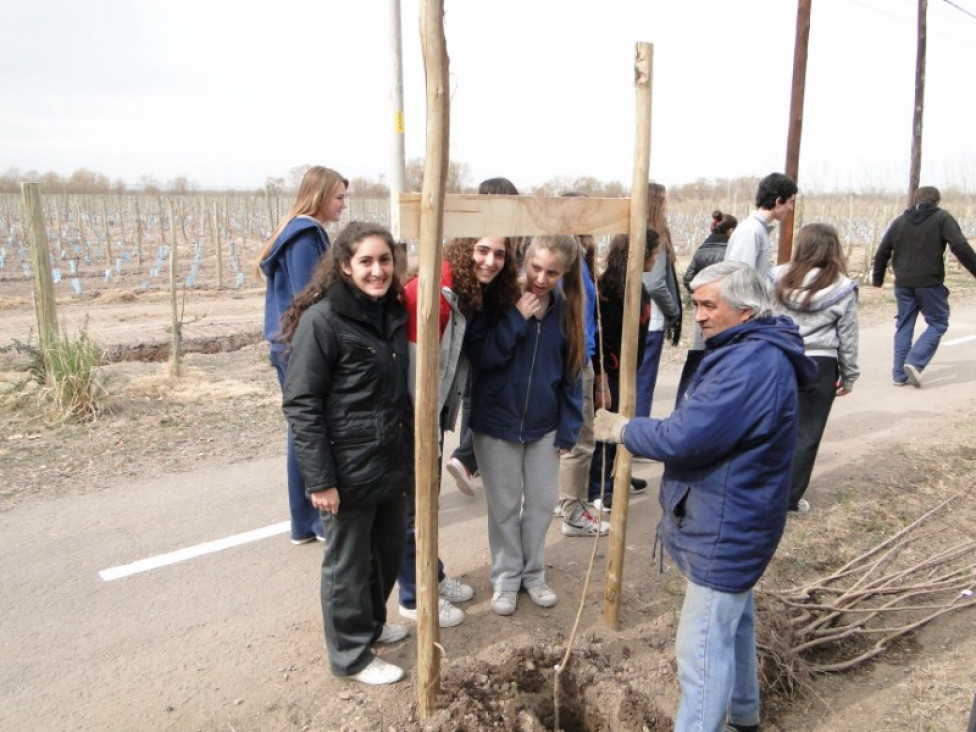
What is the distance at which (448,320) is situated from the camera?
2834mm

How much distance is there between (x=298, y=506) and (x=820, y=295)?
317 cm

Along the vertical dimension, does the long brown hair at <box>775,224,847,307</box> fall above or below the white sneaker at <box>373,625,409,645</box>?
above

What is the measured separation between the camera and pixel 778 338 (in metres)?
2.21

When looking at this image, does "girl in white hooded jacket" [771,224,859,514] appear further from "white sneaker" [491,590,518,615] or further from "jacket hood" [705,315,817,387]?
"jacket hood" [705,315,817,387]

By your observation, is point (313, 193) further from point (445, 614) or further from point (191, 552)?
point (445, 614)

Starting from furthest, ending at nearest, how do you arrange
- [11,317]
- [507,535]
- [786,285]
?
[11,317] → [786,285] → [507,535]

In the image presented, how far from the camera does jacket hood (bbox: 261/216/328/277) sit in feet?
11.7

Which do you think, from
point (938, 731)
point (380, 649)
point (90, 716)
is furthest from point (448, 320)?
point (938, 731)

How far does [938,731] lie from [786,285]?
2417mm

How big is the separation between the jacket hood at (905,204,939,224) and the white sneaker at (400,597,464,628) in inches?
265

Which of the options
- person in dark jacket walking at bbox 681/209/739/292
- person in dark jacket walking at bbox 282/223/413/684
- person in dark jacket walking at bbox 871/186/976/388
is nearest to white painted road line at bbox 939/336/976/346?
person in dark jacket walking at bbox 871/186/976/388

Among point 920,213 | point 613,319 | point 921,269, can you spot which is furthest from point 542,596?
point 920,213

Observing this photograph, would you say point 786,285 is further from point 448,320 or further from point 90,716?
point 90,716

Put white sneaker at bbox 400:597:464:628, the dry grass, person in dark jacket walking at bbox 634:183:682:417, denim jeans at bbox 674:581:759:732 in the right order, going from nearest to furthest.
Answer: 1. denim jeans at bbox 674:581:759:732
2. white sneaker at bbox 400:597:464:628
3. person in dark jacket walking at bbox 634:183:682:417
4. the dry grass
